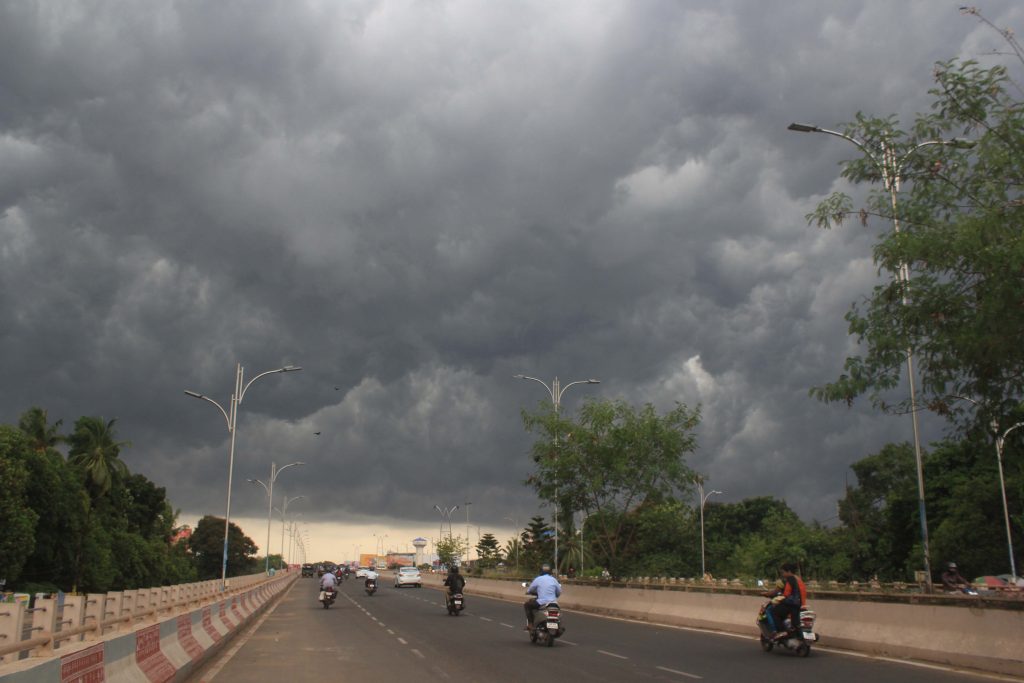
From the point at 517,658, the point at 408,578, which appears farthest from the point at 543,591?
the point at 408,578

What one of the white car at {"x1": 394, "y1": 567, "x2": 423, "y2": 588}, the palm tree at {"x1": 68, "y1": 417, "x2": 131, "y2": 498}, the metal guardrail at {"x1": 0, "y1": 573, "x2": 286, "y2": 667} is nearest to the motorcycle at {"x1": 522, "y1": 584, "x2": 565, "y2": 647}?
the metal guardrail at {"x1": 0, "y1": 573, "x2": 286, "y2": 667}

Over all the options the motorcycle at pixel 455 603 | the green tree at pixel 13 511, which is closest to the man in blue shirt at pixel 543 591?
the motorcycle at pixel 455 603

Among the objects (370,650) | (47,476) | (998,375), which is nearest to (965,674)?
(998,375)

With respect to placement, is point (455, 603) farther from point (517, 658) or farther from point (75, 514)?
point (75, 514)

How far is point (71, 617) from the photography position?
12648 mm

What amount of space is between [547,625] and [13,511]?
38.0 meters

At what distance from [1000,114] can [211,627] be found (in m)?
17.1

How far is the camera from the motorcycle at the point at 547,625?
20.2 m

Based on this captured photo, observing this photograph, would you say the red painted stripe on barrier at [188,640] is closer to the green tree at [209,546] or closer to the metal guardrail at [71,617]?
the metal guardrail at [71,617]

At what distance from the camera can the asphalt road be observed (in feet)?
47.4

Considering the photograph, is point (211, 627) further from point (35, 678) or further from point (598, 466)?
point (598, 466)

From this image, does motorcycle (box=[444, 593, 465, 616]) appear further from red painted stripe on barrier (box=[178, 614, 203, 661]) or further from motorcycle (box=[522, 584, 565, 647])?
red painted stripe on barrier (box=[178, 614, 203, 661])

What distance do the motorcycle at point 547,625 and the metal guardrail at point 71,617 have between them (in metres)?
7.93

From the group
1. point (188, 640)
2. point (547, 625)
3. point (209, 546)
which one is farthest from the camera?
point (209, 546)
